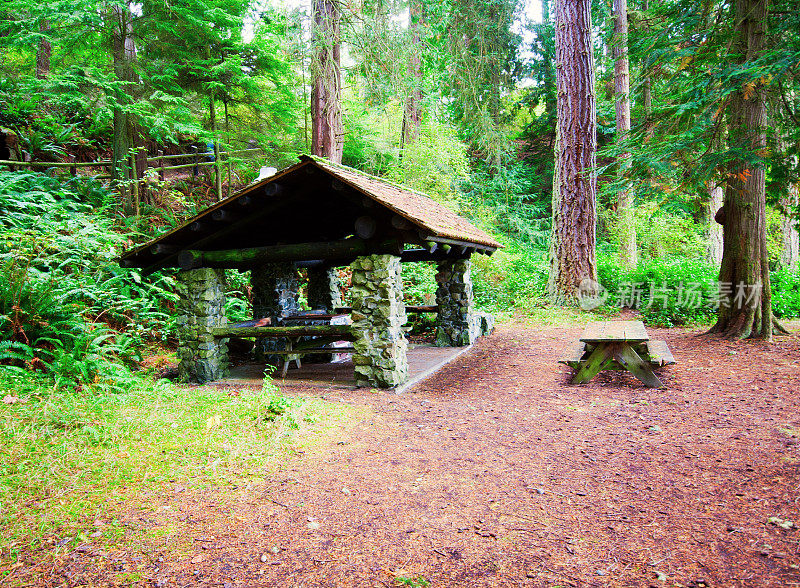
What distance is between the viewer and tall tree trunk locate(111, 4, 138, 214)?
10.1m

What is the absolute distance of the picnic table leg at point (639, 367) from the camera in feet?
21.4

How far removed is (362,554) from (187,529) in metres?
1.27

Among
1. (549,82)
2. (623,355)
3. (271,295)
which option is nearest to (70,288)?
(271,295)

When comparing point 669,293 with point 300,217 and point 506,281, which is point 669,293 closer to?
point 506,281

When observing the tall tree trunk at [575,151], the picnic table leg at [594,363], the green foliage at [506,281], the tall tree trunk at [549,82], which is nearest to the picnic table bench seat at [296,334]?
the picnic table leg at [594,363]

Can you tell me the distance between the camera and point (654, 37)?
860 centimetres

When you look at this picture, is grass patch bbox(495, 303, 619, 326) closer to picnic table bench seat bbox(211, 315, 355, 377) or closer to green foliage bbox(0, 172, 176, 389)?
picnic table bench seat bbox(211, 315, 355, 377)

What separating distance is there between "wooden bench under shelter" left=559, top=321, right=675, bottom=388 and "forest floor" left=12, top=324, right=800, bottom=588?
611 millimetres

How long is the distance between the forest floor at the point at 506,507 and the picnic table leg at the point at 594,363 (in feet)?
2.71

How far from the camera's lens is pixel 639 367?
657cm

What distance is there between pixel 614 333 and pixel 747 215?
4161mm

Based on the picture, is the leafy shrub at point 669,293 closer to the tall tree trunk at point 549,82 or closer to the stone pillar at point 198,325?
the stone pillar at point 198,325

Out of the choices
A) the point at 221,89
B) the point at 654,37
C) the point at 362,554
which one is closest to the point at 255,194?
the point at 362,554

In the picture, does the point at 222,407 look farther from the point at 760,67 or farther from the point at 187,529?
the point at 760,67
